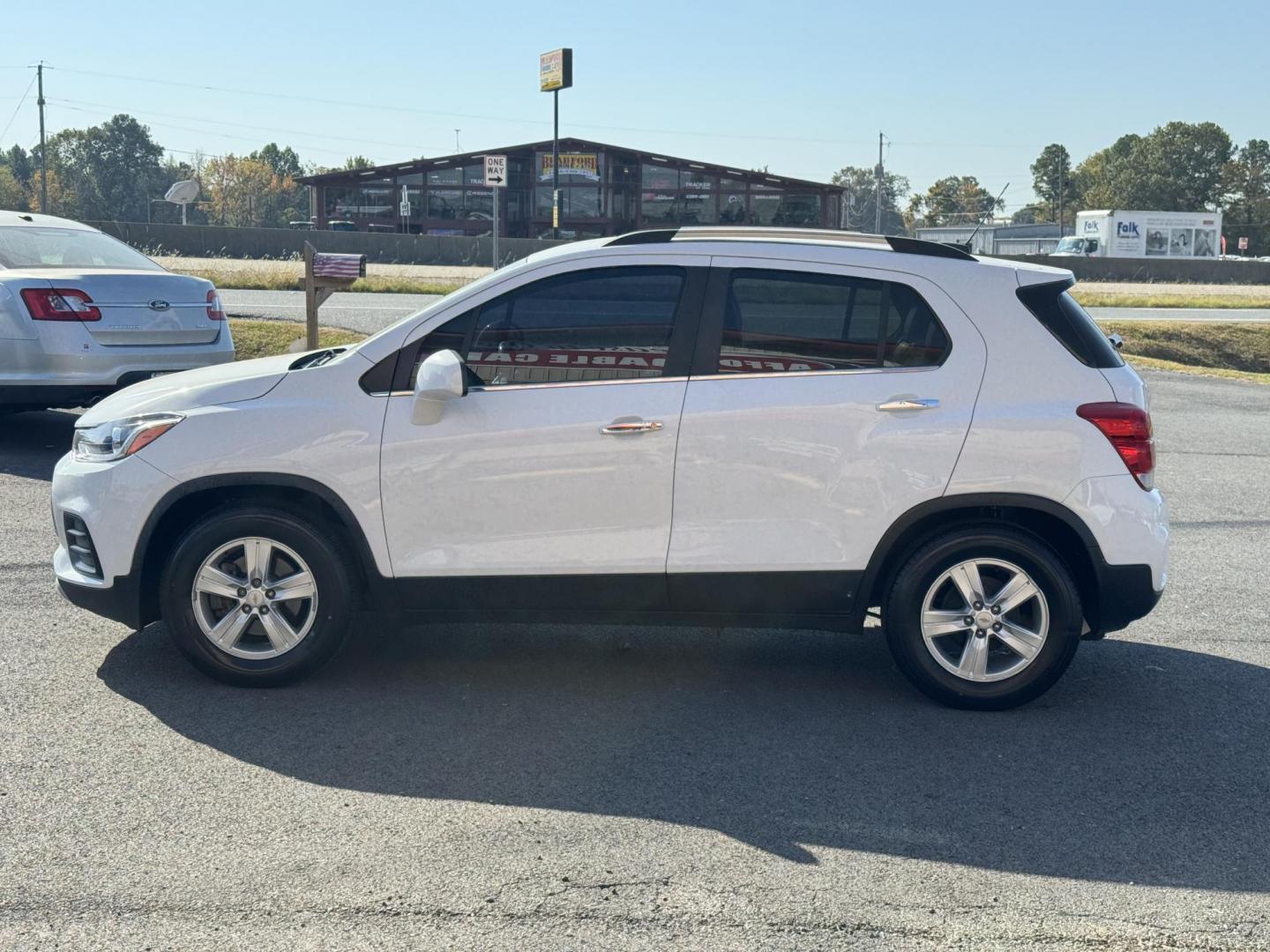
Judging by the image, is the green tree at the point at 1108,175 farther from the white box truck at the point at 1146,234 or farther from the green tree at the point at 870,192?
the white box truck at the point at 1146,234

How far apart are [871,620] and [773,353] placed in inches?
76.6

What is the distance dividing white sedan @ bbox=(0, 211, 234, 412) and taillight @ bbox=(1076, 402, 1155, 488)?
7.16 metres

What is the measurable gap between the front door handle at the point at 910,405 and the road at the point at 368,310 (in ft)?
36.4

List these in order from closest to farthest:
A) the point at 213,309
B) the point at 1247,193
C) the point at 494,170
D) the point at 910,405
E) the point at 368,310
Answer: the point at 910,405
the point at 213,309
the point at 494,170
the point at 368,310
the point at 1247,193

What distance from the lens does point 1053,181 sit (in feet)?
472

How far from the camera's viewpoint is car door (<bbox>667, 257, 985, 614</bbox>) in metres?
5.15

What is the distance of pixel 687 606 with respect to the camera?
17.3ft

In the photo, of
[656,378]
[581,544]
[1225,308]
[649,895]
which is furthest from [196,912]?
[1225,308]

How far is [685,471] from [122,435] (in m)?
2.26

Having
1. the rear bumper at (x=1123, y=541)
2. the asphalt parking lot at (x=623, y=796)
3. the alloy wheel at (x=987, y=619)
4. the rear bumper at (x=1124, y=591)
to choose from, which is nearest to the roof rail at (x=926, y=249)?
the rear bumper at (x=1123, y=541)

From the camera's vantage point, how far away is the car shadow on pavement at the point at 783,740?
4.18 m

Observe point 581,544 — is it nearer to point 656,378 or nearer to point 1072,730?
point 656,378

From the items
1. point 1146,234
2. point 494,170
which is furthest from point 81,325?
point 1146,234

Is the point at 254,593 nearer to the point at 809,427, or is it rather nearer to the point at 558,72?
the point at 809,427
